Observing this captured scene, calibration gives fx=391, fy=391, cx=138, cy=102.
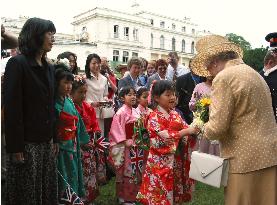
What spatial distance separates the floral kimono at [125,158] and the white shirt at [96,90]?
2.55ft

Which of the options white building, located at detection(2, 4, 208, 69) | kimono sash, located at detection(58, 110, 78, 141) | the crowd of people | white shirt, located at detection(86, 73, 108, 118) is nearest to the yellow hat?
the crowd of people

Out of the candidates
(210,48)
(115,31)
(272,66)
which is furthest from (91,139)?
(115,31)

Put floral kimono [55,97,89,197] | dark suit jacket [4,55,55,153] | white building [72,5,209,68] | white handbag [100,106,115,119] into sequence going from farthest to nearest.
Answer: white building [72,5,209,68] → white handbag [100,106,115,119] → floral kimono [55,97,89,197] → dark suit jacket [4,55,55,153]

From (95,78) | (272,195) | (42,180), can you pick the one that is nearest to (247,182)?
(272,195)

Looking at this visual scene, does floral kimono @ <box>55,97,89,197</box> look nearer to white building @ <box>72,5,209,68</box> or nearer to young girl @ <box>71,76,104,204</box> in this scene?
young girl @ <box>71,76,104,204</box>

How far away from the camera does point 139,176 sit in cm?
507

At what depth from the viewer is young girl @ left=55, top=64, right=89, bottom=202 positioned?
12.9ft

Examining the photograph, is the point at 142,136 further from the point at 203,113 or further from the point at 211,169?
the point at 211,169

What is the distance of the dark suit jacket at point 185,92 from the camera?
6.62m


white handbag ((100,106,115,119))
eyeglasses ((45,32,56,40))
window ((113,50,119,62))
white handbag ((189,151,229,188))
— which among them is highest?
window ((113,50,119,62))

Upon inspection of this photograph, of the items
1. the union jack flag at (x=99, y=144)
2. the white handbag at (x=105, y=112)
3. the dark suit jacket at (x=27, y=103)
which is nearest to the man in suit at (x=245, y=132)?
the dark suit jacket at (x=27, y=103)

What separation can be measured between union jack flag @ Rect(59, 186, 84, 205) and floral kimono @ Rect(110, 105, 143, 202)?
137 centimetres

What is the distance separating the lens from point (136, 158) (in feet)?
16.8

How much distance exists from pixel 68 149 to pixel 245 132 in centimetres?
187
